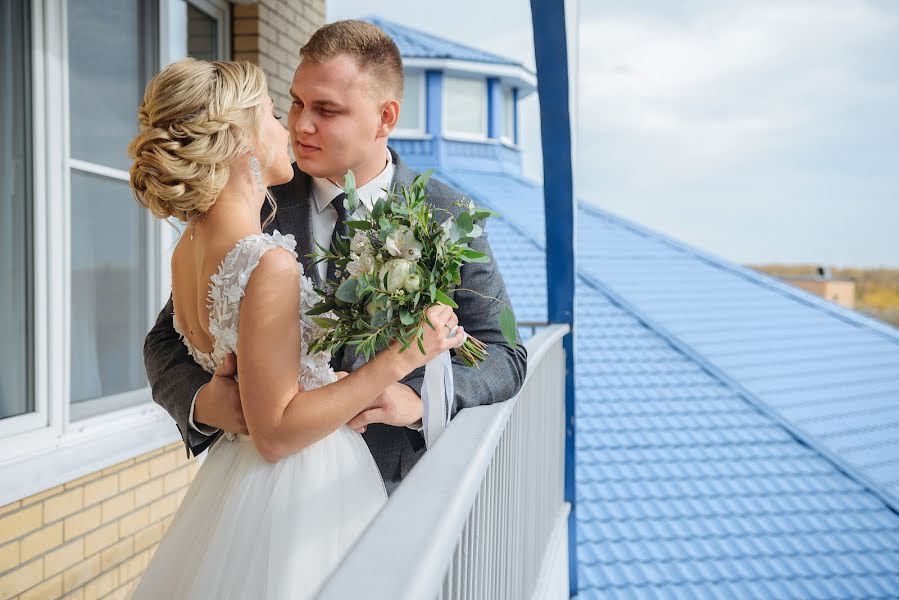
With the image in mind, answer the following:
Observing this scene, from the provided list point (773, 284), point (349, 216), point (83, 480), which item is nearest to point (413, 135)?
point (773, 284)

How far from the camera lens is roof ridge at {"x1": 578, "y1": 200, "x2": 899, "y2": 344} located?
70.3 ft

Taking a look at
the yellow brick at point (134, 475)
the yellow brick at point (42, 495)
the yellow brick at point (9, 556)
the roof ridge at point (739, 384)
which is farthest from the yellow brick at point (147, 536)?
the roof ridge at point (739, 384)

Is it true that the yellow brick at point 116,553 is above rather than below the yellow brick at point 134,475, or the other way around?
below

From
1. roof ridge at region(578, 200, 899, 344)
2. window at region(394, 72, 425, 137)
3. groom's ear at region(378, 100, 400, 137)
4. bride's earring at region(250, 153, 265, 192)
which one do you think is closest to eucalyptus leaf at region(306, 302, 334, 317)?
bride's earring at region(250, 153, 265, 192)

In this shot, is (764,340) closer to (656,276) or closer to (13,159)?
(656,276)

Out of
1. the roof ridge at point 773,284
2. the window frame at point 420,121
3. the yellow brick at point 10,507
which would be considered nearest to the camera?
the yellow brick at point 10,507

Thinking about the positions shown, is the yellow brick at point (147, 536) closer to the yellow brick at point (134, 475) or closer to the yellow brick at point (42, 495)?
the yellow brick at point (134, 475)

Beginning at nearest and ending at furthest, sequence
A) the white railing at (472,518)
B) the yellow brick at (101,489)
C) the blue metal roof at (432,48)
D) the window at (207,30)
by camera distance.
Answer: the white railing at (472,518)
the yellow brick at (101,489)
the window at (207,30)
the blue metal roof at (432,48)

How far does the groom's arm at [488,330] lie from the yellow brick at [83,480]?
200 centimetres

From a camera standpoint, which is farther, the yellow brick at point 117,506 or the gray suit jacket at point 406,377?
the yellow brick at point 117,506

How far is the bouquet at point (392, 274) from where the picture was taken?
61.0 inches

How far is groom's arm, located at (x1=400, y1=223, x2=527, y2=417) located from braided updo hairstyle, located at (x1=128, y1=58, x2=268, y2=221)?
0.61 meters

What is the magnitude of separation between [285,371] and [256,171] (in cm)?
44

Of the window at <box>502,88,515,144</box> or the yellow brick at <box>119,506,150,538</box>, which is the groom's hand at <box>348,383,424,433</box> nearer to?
the yellow brick at <box>119,506,150,538</box>
